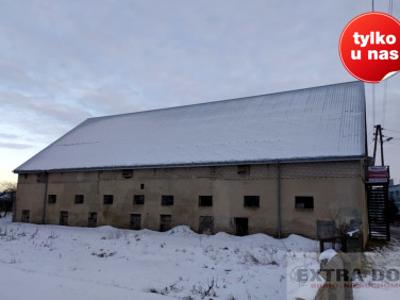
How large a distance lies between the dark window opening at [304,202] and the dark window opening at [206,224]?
4830mm

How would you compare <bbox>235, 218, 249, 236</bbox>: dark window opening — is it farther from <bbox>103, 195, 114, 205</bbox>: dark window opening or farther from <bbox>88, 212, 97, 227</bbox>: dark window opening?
<bbox>88, 212, 97, 227</bbox>: dark window opening

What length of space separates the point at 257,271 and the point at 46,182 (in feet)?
69.8

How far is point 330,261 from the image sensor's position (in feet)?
19.8

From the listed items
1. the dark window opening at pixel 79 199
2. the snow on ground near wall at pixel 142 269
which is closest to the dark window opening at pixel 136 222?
the dark window opening at pixel 79 199

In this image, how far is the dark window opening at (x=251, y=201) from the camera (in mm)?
19219

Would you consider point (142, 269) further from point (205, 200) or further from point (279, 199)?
point (205, 200)

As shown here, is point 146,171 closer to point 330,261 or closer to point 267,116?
point 267,116

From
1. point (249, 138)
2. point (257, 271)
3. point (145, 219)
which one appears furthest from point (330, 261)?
point (145, 219)

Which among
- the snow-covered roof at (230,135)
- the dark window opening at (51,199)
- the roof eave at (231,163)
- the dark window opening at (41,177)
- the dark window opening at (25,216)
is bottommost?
the dark window opening at (25,216)

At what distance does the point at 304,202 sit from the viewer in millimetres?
18125

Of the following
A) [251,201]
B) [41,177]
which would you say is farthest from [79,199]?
[251,201]

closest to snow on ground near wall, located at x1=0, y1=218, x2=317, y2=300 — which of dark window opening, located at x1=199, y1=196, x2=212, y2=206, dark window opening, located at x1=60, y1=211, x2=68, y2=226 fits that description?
dark window opening, located at x1=199, y1=196, x2=212, y2=206

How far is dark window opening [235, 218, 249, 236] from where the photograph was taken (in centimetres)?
1930

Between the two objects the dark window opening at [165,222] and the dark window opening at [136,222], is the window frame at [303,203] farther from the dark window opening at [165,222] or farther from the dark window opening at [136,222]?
the dark window opening at [136,222]
